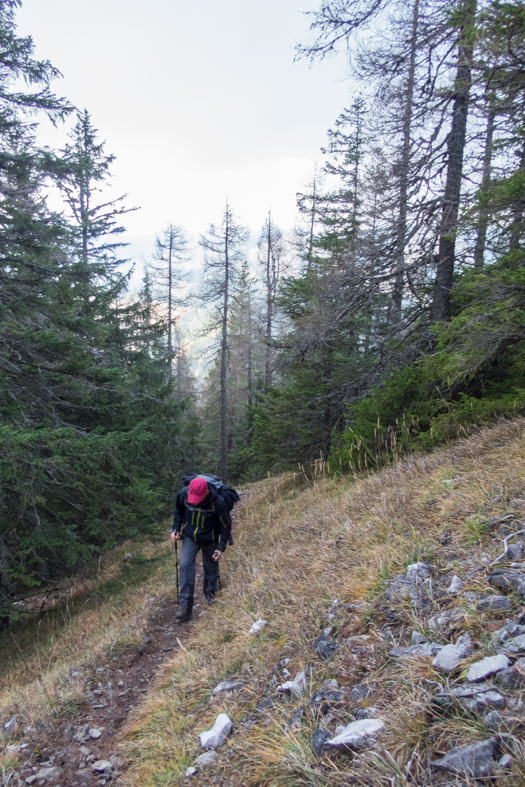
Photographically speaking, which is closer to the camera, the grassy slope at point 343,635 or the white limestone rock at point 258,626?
the grassy slope at point 343,635

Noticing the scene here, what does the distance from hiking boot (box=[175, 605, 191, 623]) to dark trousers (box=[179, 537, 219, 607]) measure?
52 millimetres

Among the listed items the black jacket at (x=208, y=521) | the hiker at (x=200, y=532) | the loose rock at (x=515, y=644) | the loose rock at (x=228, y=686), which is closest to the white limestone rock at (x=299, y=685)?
the loose rock at (x=228, y=686)

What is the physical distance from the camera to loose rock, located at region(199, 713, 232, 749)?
8.04 ft

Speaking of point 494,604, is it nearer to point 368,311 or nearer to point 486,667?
point 486,667

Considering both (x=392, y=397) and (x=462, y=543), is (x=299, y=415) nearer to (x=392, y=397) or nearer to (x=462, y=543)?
(x=392, y=397)

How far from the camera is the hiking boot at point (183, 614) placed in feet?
17.0

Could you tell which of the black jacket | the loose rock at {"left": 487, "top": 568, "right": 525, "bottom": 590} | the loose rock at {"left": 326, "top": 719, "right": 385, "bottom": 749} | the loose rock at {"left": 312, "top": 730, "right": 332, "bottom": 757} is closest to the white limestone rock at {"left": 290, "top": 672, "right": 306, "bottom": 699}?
the loose rock at {"left": 312, "top": 730, "right": 332, "bottom": 757}

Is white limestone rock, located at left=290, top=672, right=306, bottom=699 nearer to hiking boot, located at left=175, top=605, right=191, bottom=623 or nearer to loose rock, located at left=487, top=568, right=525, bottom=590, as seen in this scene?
loose rock, located at left=487, top=568, right=525, bottom=590

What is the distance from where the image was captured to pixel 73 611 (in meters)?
8.06

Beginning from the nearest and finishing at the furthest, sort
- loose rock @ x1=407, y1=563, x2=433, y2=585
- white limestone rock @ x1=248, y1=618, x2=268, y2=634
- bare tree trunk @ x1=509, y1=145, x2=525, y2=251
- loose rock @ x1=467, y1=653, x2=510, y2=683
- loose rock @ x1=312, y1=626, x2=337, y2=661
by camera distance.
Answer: loose rock @ x1=467, y1=653, x2=510, y2=683
loose rock @ x1=312, y1=626, x2=337, y2=661
loose rock @ x1=407, y1=563, x2=433, y2=585
white limestone rock @ x1=248, y1=618, x2=268, y2=634
bare tree trunk @ x1=509, y1=145, x2=525, y2=251

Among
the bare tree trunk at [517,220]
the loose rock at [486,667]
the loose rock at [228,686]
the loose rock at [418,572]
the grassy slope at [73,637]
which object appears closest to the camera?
the loose rock at [486,667]

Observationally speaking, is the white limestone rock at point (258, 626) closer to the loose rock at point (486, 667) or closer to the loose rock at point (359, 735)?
the loose rock at point (359, 735)

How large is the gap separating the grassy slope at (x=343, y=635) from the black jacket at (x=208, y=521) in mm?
630

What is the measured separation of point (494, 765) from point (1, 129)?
11.4m
